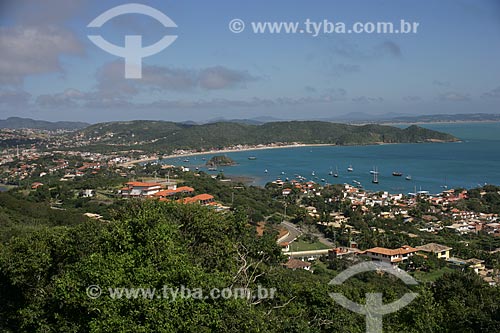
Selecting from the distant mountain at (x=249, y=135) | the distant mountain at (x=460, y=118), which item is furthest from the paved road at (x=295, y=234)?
the distant mountain at (x=460, y=118)

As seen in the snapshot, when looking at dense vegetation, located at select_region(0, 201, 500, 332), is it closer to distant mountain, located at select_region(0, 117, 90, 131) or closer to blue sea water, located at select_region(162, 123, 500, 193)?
blue sea water, located at select_region(162, 123, 500, 193)

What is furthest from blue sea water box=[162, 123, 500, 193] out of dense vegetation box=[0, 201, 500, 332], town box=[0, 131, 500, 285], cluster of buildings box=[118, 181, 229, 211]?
dense vegetation box=[0, 201, 500, 332]

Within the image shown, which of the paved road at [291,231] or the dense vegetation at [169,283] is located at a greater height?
the dense vegetation at [169,283]

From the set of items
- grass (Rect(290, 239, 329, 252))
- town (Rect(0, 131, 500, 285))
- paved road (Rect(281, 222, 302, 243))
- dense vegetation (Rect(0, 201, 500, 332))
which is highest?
dense vegetation (Rect(0, 201, 500, 332))

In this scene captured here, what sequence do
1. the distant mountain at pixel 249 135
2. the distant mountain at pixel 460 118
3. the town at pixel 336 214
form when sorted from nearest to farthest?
the town at pixel 336 214 → the distant mountain at pixel 249 135 → the distant mountain at pixel 460 118
